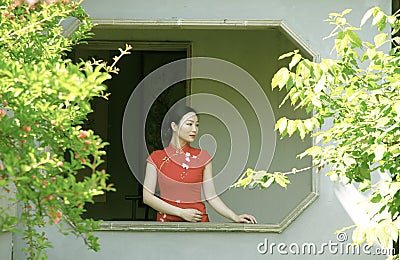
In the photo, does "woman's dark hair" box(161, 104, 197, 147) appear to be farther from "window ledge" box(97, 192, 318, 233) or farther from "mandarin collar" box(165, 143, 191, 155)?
"window ledge" box(97, 192, 318, 233)

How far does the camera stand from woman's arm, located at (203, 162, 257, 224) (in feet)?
21.6

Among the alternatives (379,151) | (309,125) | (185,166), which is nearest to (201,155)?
(185,166)

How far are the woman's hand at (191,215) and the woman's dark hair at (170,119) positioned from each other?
763 millimetres

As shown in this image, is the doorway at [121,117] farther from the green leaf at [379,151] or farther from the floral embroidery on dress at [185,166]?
the green leaf at [379,151]

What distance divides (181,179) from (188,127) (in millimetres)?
408

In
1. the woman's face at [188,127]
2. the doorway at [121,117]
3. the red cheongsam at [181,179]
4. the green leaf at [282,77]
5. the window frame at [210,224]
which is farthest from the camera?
the doorway at [121,117]

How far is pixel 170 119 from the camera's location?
7.32 meters

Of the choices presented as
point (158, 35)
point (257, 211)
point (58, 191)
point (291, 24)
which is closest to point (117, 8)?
point (291, 24)

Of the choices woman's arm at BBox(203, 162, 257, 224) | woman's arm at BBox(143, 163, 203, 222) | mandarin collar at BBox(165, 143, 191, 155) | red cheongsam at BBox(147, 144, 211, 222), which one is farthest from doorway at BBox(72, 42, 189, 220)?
woman's arm at BBox(143, 163, 203, 222)

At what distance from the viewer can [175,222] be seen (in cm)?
649

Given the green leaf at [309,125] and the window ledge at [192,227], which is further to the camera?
the window ledge at [192,227]

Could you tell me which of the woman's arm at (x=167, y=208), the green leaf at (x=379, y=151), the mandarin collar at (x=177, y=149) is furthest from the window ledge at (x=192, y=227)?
the green leaf at (x=379, y=151)

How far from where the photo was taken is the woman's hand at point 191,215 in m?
6.56

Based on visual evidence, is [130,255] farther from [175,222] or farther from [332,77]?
[332,77]
